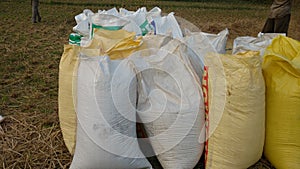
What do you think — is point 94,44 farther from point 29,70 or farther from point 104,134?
point 29,70

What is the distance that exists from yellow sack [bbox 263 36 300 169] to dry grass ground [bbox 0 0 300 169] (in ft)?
0.49

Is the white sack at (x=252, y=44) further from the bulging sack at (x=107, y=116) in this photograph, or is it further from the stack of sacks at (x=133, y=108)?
the bulging sack at (x=107, y=116)

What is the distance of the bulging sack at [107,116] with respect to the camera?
5.12 ft

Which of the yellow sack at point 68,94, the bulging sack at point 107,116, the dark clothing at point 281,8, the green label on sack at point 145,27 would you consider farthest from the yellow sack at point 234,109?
the dark clothing at point 281,8

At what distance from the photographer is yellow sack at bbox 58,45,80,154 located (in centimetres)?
181

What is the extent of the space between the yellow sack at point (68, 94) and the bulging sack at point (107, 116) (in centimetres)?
18

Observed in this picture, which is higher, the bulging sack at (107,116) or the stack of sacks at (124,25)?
the stack of sacks at (124,25)

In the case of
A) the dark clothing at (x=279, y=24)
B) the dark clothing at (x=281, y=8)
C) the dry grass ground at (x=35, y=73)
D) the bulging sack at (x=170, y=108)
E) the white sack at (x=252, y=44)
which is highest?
the dark clothing at (x=281, y=8)

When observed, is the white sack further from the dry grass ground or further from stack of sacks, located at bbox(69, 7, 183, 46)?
the dry grass ground

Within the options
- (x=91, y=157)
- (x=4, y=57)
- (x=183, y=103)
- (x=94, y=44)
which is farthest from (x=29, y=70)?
(x=183, y=103)

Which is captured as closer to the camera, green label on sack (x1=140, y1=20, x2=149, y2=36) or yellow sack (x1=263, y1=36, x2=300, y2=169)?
yellow sack (x1=263, y1=36, x2=300, y2=169)

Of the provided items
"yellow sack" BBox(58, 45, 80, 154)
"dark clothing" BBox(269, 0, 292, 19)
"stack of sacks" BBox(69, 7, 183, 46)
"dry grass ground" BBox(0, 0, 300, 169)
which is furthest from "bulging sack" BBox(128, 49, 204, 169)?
"dark clothing" BBox(269, 0, 292, 19)

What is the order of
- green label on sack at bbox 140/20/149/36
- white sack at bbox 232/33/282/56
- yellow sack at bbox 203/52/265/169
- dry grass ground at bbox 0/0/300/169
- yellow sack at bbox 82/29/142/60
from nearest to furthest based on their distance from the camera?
yellow sack at bbox 203/52/265/169
yellow sack at bbox 82/29/142/60
dry grass ground at bbox 0/0/300/169
white sack at bbox 232/33/282/56
green label on sack at bbox 140/20/149/36

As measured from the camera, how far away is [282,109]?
1620mm
